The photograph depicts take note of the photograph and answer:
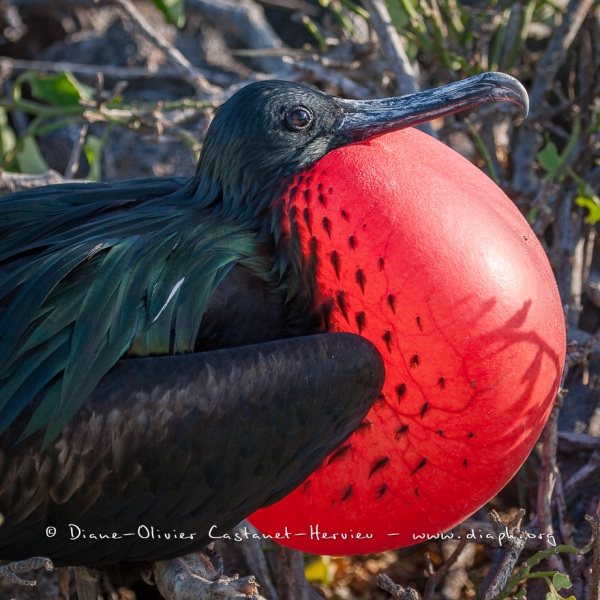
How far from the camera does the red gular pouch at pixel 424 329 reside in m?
1.81

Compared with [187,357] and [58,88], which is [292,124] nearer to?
[187,357]

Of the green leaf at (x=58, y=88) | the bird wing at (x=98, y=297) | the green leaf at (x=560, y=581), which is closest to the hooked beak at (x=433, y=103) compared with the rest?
the bird wing at (x=98, y=297)

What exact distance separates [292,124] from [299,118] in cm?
2

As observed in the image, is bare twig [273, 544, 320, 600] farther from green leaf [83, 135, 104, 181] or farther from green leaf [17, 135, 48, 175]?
green leaf [17, 135, 48, 175]

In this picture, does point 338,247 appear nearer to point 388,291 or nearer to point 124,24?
point 388,291

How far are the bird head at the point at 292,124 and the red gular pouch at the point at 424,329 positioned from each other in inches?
3.7

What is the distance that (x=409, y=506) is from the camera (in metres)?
1.91

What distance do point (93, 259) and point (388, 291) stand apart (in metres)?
0.60

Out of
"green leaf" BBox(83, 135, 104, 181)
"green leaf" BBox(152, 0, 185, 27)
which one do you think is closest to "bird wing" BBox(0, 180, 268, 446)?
"green leaf" BBox(83, 135, 104, 181)

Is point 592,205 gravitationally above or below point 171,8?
below

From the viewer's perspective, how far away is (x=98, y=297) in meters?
1.99

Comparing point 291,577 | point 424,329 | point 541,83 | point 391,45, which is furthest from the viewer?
point 541,83

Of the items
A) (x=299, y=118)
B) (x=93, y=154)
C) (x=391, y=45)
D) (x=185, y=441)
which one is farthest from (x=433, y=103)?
(x=93, y=154)

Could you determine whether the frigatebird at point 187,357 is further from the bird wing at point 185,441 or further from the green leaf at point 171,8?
the green leaf at point 171,8
